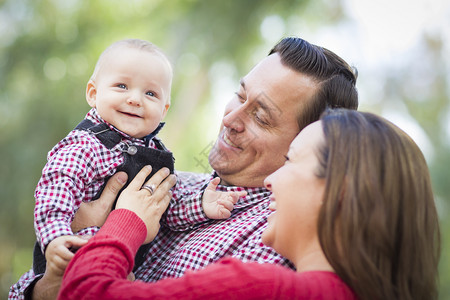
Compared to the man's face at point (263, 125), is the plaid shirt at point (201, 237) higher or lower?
lower

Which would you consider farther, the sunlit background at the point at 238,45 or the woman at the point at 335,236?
the sunlit background at the point at 238,45

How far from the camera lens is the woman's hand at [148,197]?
163 cm

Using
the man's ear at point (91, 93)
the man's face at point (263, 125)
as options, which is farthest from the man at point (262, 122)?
the man's ear at point (91, 93)

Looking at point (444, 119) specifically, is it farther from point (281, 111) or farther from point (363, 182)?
point (363, 182)

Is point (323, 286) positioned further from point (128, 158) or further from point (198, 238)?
point (128, 158)

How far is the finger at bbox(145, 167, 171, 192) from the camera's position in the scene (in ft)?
5.82

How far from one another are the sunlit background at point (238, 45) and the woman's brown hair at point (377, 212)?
5.66 meters

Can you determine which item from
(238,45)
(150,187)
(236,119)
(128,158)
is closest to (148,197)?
(150,187)

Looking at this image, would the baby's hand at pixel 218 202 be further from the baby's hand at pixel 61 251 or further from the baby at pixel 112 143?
the baby's hand at pixel 61 251

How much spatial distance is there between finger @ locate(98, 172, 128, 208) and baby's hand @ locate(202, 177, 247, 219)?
0.32 meters

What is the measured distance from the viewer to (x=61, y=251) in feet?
4.68

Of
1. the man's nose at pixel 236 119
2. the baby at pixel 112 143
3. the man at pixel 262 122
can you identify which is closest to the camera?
the baby at pixel 112 143

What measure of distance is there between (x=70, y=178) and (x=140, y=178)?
10.9 inches

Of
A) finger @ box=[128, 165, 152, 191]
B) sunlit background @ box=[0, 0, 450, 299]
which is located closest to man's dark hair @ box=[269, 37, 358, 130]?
finger @ box=[128, 165, 152, 191]
